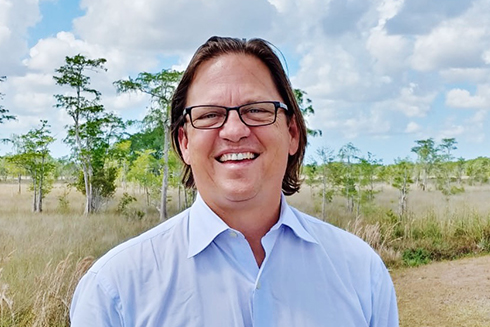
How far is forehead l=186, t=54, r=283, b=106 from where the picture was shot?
1.25 metres

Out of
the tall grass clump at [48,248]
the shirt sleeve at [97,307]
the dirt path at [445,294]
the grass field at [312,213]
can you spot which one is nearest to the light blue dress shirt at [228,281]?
the shirt sleeve at [97,307]

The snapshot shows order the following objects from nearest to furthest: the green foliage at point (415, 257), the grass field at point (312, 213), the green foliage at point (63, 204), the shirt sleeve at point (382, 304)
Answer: the shirt sleeve at point (382, 304), the grass field at point (312, 213), the green foliage at point (415, 257), the green foliage at point (63, 204)

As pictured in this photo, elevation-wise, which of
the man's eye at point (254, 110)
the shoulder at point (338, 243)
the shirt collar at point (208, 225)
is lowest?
the shoulder at point (338, 243)

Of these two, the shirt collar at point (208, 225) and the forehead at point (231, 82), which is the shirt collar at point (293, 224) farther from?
the forehead at point (231, 82)

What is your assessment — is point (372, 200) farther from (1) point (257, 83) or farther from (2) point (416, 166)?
(1) point (257, 83)

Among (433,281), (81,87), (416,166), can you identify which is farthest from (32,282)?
(416,166)

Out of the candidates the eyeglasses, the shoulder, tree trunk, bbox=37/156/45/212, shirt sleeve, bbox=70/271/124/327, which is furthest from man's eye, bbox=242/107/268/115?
tree trunk, bbox=37/156/45/212

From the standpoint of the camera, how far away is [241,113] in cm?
124

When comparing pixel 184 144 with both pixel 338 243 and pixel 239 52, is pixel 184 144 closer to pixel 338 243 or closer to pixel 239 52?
pixel 239 52

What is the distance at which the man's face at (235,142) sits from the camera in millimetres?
1216

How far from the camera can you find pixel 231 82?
1263 millimetres

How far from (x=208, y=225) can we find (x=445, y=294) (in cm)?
635

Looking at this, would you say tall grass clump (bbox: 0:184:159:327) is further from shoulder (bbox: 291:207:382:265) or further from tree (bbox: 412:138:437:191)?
tree (bbox: 412:138:437:191)

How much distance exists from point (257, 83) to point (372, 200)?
387 inches
